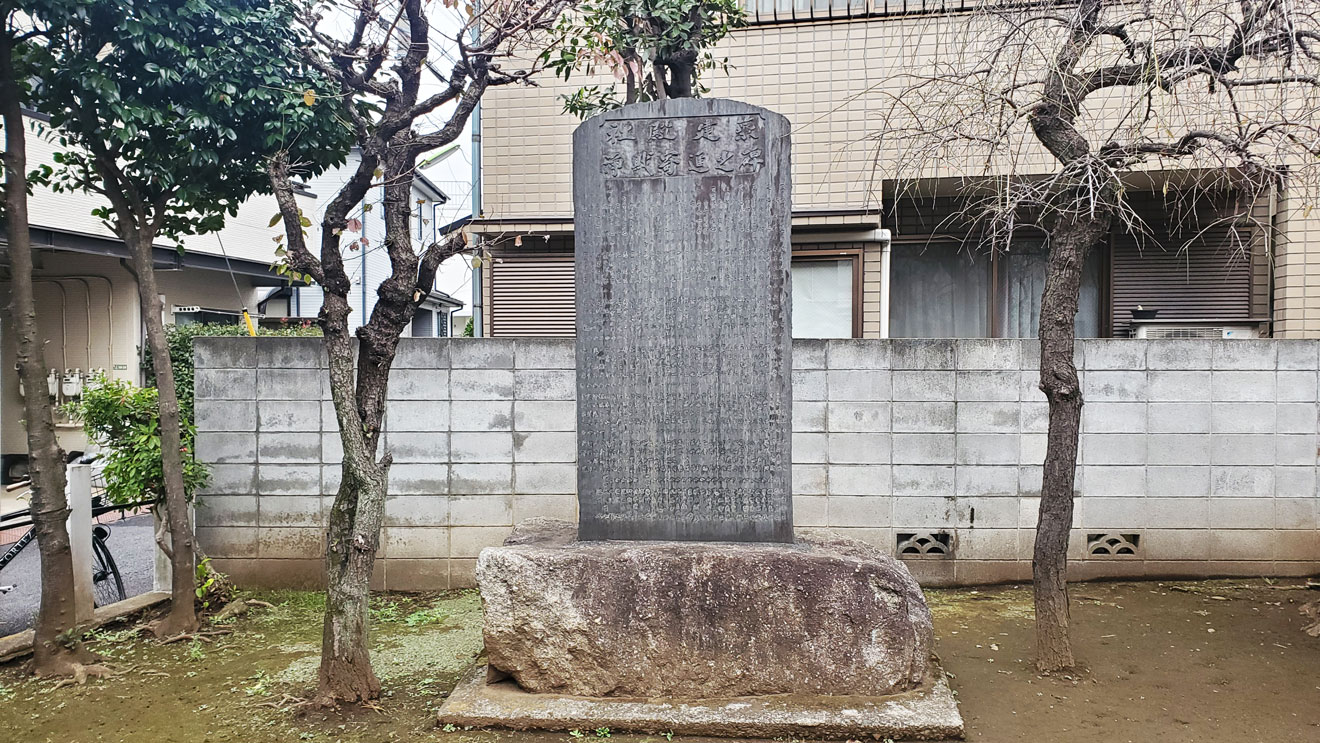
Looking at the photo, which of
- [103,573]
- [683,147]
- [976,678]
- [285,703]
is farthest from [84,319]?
[976,678]

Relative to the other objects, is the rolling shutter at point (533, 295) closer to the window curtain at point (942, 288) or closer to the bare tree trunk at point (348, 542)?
the window curtain at point (942, 288)

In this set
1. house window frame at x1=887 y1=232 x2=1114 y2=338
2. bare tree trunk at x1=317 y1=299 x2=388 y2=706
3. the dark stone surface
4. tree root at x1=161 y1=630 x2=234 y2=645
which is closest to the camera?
bare tree trunk at x1=317 y1=299 x2=388 y2=706

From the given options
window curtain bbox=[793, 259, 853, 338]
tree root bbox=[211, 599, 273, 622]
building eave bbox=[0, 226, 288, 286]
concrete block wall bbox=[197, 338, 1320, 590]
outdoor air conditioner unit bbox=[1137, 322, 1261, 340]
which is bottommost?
tree root bbox=[211, 599, 273, 622]

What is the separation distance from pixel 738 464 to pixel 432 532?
10.0 feet

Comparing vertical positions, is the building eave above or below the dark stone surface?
above

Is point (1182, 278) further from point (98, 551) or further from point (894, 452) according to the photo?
point (98, 551)

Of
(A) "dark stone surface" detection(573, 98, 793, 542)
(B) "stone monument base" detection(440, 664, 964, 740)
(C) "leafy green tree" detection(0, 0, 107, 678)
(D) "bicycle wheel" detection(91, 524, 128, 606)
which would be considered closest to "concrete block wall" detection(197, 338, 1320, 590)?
(D) "bicycle wheel" detection(91, 524, 128, 606)

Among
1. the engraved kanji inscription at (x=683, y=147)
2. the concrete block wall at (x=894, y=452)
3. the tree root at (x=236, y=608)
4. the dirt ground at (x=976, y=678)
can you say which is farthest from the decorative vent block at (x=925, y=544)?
the tree root at (x=236, y=608)

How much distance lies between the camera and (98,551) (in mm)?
6371

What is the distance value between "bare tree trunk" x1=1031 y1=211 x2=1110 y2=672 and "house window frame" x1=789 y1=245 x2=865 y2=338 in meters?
3.29

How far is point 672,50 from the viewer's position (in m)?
5.26

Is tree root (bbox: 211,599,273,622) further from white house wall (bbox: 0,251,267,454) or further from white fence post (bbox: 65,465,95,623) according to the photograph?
white house wall (bbox: 0,251,267,454)

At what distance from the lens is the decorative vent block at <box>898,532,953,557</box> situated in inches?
248

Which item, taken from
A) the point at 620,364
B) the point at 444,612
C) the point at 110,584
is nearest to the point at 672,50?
the point at 620,364
